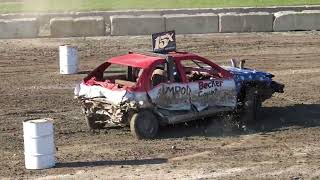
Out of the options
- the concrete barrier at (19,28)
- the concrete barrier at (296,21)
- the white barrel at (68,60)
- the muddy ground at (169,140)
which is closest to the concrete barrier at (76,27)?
the concrete barrier at (19,28)

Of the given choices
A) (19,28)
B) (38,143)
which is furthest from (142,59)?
(19,28)

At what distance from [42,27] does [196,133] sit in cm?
1672

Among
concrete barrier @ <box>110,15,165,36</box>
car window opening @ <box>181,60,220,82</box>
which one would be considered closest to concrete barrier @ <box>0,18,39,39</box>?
concrete barrier @ <box>110,15,165,36</box>

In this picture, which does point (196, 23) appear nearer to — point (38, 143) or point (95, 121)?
point (95, 121)

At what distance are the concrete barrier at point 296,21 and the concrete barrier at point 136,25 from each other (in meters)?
4.68

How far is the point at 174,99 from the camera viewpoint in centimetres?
1309

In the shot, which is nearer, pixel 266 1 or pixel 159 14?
pixel 159 14

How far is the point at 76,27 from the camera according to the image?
26.8m

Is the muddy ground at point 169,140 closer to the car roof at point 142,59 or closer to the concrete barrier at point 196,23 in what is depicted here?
the car roof at point 142,59

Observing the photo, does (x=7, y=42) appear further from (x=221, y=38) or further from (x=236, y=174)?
(x=236, y=174)

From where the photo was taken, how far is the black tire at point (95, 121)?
1331cm

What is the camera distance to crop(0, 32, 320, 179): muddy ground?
10.7 m

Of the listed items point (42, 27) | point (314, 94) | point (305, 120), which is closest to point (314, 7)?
point (42, 27)

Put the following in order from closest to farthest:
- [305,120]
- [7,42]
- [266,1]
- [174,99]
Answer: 1. [174,99]
2. [305,120]
3. [7,42]
4. [266,1]
